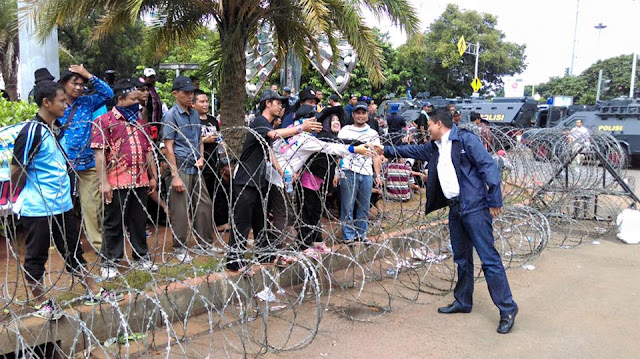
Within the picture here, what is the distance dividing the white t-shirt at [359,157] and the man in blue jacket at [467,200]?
3.87 ft

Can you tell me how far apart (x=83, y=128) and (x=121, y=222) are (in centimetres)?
89

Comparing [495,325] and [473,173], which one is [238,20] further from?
[495,325]

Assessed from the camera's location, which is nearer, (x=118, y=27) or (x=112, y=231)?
(x=112, y=231)

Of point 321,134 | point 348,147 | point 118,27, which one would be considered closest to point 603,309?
point 348,147

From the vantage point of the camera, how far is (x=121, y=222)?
4.67m

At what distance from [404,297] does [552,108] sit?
60.7 ft

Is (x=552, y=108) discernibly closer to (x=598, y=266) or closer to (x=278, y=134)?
(x=598, y=266)

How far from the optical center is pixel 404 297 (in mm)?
5051

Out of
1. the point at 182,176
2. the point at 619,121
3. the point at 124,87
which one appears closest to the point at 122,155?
the point at 124,87

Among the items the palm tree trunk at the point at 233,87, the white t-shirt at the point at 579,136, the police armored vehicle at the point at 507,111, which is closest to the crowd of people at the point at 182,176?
the palm tree trunk at the point at 233,87

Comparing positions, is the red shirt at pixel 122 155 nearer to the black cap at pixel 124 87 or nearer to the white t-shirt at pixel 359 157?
the black cap at pixel 124 87

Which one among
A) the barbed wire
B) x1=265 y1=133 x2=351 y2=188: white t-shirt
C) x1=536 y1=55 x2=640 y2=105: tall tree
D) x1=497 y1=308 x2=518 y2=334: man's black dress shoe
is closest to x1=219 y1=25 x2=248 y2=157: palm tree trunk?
the barbed wire

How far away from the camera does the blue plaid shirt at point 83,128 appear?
14.8 feet

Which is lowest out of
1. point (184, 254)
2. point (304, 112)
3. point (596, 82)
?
point (184, 254)
